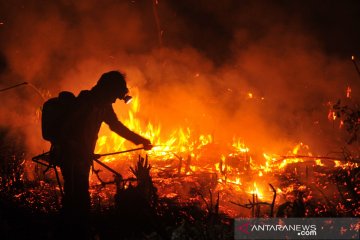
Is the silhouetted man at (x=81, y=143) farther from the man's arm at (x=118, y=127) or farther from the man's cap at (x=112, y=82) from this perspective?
the man's arm at (x=118, y=127)

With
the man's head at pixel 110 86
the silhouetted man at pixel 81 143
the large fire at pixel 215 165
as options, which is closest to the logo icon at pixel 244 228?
the large fire at pixel 215 165

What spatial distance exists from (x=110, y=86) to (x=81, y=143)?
840mm

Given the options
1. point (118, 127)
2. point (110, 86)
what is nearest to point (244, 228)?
point (118, 127)

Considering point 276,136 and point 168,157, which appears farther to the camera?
point 276,136

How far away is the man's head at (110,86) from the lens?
14.4 feet

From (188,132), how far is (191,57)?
519 centimetres

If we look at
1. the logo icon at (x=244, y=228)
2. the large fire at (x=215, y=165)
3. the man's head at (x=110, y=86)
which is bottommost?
the logo icon at (x=244, y=228)

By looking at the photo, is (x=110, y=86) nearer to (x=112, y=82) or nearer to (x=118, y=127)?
(x=112, y=82)

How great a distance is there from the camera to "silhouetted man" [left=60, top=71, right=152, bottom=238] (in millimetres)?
4109

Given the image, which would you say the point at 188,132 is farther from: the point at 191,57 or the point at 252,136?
the point at 191,57

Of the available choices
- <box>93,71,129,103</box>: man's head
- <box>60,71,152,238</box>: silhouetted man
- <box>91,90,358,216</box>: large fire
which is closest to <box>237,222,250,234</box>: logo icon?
<box>91,90,358,216</box>: large fire

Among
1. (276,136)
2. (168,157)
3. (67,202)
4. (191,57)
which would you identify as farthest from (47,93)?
(67,202)

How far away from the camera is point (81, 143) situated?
422cm

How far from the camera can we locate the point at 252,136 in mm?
12352
